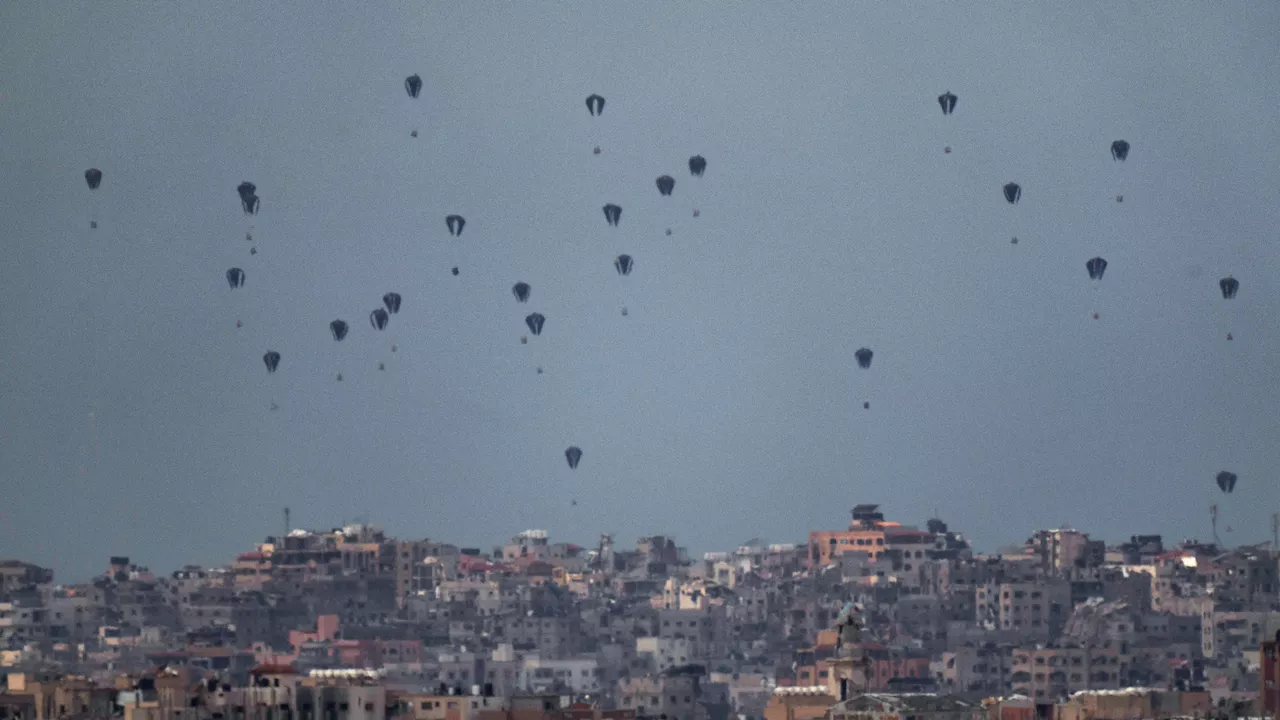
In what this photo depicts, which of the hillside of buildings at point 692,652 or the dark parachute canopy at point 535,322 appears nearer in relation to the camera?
the hillside of buildings at point 692,652

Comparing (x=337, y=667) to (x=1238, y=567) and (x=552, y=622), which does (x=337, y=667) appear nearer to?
(x=552, y=622)

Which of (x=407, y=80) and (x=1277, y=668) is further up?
(x=407, y=80)

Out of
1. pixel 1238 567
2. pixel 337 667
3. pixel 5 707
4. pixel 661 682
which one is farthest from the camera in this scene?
pixel 1238 567

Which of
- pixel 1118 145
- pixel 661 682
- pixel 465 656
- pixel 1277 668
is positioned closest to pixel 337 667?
pixel 465 656

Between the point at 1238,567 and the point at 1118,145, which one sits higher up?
the point at 1118,145

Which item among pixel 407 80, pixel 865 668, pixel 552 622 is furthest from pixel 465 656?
pixel 865 668

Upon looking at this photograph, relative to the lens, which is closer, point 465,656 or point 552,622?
point 465,656

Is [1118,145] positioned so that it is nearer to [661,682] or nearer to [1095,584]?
[1095,584]

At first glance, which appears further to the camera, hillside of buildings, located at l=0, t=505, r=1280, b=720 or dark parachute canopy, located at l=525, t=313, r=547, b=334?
dark parachute canopy, located at l=525, t=313, r=547, b=334

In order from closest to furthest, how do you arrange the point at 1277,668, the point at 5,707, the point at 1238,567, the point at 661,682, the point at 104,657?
the point at 1277,668, the point at 5,707, the point at 661,682, the point at 104,657, the point at 1238,567
